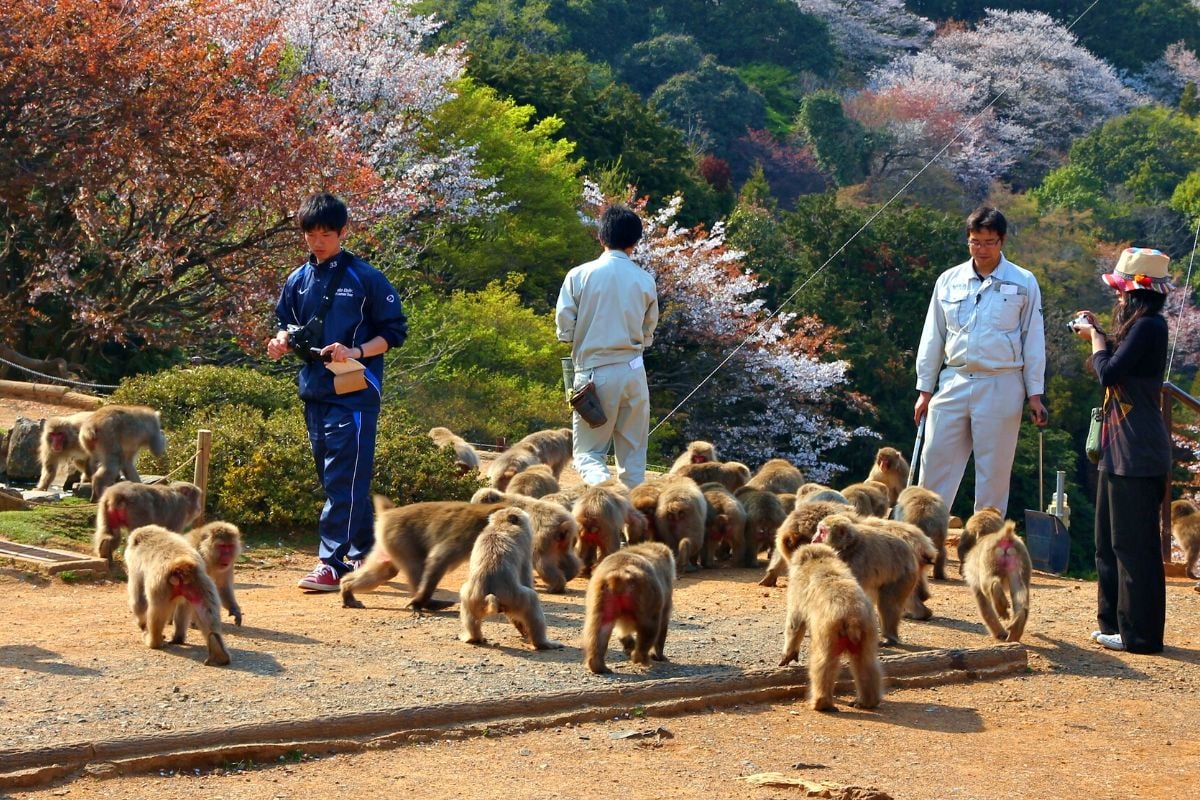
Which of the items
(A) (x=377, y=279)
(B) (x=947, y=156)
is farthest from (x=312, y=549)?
(B) (x=947, y=156)

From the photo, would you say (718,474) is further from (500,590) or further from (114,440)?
(500,590)

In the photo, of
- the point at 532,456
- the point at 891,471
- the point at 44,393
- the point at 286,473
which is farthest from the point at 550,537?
the point at 44,393

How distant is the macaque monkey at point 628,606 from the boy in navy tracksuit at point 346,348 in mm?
2040

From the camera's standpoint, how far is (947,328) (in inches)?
398

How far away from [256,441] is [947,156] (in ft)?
164

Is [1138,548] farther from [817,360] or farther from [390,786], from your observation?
[817,360]

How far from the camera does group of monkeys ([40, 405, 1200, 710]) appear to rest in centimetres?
702

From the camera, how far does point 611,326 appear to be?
10156mm

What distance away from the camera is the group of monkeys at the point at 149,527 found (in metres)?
7.09

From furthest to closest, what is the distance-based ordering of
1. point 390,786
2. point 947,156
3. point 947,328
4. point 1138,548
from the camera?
point 947,156
point 947,328
point 1138,548
point 390,786

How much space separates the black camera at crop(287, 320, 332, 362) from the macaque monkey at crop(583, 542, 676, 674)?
231 centimetres

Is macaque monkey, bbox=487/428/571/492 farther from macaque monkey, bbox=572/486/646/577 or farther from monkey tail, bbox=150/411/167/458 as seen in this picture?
monkey tail, bbox=150/411/167/458

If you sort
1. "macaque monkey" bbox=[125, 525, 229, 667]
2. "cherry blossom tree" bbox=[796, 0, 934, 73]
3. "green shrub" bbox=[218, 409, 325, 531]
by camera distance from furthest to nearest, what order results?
"cherry blossom tree" bbox=[796, 0, 934, 73]
"green shrub" bbox=[218, 409, 325, 531]
"macaque monkey" bbox=[125, 525, 229, 667]

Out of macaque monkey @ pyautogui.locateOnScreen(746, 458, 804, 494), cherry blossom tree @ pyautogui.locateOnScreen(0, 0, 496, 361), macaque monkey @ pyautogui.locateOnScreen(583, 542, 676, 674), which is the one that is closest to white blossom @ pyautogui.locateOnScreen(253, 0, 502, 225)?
cherry blossom tree @ pyautogui.locateOnScreen(0, 0, 496, 361)
